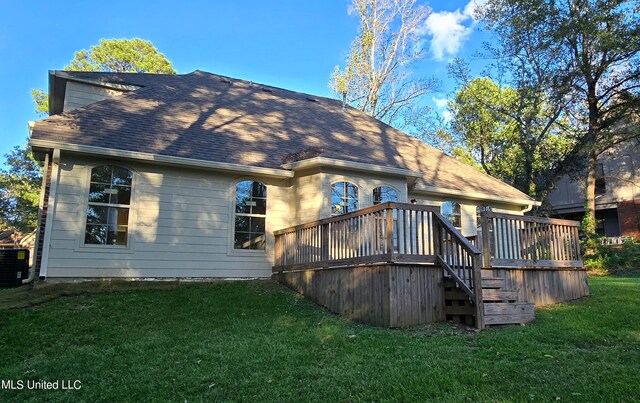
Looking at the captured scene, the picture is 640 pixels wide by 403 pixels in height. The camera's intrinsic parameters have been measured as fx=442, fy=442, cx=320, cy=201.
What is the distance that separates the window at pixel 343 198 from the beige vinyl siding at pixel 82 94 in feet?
21.7

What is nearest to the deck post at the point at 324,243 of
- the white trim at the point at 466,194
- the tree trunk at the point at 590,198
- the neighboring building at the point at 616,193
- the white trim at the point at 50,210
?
the white trim at the point at 466,194

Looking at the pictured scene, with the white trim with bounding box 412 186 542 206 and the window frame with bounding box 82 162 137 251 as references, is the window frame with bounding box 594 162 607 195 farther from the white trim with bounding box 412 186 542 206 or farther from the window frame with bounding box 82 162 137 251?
the window frame with bounding box 82 162 137 251

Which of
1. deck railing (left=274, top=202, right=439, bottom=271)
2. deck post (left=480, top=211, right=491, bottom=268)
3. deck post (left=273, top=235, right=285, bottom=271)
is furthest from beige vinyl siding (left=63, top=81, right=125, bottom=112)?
deck post (left=480, top=211, right=491, bottom=268)

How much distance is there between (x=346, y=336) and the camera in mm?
6074

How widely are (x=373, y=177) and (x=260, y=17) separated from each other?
37.5ft

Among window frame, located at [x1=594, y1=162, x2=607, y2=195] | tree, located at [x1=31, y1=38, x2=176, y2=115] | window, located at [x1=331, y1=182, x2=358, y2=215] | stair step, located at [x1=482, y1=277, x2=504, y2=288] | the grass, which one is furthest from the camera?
tree, located at [x1=31, y1=38, x2=176, y2=115]

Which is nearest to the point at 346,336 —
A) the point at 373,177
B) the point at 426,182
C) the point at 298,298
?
the point at 298,298

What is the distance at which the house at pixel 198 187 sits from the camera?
860 centimetres

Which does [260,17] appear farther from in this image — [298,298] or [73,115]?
[298,298]

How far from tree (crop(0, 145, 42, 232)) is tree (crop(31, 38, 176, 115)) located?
11.8ft

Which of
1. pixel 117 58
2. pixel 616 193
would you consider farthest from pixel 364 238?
pixel 117 58

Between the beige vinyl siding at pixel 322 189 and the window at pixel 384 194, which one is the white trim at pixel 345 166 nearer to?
the beige vinyl siding at pixel 322 189

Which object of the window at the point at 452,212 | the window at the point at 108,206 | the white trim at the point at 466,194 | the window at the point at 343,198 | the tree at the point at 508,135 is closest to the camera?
the window at the point at 108,206

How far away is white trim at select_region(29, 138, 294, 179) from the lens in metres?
8.36
